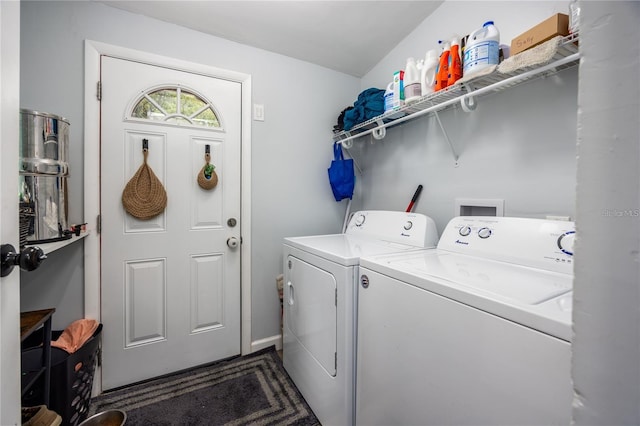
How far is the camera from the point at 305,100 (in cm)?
229

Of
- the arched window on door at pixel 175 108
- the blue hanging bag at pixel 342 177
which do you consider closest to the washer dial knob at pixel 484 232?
the blue hanging bag at pixel 342 177

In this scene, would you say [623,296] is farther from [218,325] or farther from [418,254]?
[218,325]

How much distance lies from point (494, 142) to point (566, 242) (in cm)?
69

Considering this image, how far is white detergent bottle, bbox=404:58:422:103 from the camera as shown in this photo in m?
1.52

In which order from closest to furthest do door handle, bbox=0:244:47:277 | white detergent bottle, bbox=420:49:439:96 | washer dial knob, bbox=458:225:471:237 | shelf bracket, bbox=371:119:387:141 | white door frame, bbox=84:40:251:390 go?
door handle, bbox=0:244:47:277, washer dial knob, bbox=458:225:471:237, white detergent bottle, bbox=420:49:439:96, white door frame, bbox=84:40:251:390, shelf bracket, bbox=371:119:387:141

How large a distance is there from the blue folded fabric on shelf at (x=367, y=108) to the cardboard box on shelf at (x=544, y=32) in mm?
882

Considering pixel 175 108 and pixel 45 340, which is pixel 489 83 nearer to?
pixel 175 108

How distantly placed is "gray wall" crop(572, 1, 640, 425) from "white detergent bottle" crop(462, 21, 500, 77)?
106 cm

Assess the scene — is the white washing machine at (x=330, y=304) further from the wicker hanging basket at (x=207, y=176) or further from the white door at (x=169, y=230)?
the wicker hanging basket at (x=207, y=176)

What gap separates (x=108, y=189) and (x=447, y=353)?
2029 mm

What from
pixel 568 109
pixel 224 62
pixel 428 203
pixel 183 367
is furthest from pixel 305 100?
pixel 183 367

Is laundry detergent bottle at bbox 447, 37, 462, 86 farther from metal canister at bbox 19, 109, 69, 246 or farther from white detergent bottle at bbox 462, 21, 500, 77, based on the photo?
metal canister at bbox 19, 109, 69, 246

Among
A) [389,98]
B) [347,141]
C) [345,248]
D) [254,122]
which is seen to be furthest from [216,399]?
[389,98]

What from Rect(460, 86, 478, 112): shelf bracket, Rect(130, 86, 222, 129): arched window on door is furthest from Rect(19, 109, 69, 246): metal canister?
Rect(460, 86, 478, 112): shelf bracket
